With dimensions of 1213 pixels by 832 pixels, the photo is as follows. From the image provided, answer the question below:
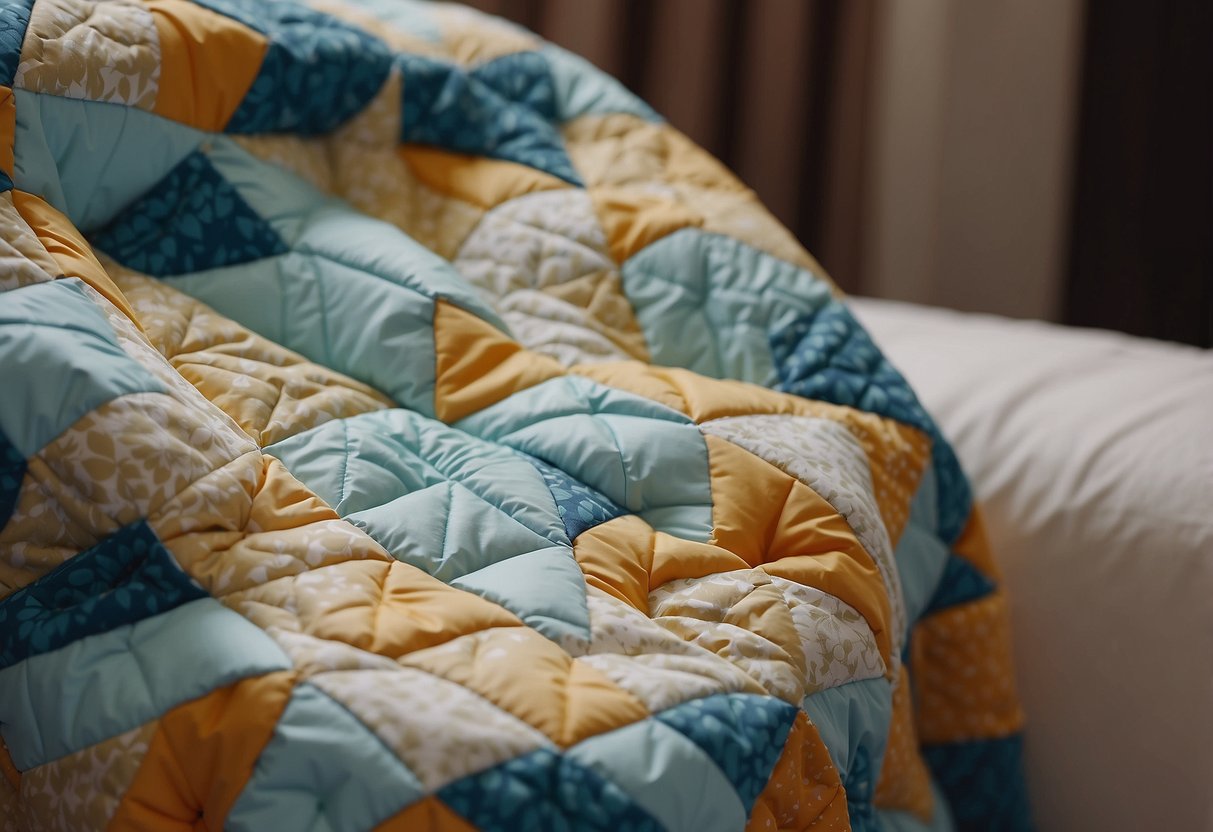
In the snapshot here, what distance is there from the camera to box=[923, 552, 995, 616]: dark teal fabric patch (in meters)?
1.13

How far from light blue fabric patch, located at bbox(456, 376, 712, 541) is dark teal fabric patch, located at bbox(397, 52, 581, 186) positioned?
34 centimetres

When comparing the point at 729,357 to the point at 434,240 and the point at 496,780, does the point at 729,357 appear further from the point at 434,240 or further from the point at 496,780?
the point at 496,780

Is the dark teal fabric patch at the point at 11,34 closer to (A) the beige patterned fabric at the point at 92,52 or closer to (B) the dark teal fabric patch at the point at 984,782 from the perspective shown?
(A) the beige patterned fabric at the point at 92,52

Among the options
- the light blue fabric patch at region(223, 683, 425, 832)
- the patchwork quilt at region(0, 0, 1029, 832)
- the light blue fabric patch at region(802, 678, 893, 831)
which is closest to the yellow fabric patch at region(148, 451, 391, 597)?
the patchwork quilt at region(0, 0, 1029, 832)

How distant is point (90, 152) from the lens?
89 cm

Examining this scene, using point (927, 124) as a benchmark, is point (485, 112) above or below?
above

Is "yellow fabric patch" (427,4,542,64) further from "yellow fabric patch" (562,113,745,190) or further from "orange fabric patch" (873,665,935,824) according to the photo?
"orange fabric patch" (873,665,935,824)

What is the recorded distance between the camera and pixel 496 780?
63cm

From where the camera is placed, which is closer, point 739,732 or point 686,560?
point 739,732

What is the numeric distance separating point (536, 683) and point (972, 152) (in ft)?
6.69

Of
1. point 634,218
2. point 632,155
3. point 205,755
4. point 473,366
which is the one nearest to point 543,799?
point 205,755

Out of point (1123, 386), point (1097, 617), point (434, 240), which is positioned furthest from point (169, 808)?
point (1123, 386)

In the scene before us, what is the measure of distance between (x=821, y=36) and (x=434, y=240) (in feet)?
4.51

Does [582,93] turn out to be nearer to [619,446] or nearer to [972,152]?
[619,446]
